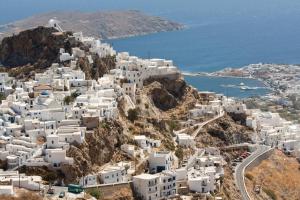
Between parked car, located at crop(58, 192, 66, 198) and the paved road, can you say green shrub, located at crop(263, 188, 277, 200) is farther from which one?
parked car, located at crop(58, 192, 66, 198)

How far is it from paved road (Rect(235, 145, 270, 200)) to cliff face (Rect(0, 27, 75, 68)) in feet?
54.0

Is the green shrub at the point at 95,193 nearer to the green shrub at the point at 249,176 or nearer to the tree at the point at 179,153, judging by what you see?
the tree at the point at 179,153

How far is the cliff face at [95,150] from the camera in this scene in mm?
37156

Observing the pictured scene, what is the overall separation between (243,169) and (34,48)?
20.0 meters

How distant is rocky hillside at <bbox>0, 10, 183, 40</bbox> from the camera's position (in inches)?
6836

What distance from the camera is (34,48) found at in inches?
2283

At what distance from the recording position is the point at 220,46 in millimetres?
154875

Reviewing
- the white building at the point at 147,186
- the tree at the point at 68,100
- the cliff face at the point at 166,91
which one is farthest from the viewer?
the cliff face at the point at 166,91

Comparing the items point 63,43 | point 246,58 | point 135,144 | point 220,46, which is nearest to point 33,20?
point 220,46

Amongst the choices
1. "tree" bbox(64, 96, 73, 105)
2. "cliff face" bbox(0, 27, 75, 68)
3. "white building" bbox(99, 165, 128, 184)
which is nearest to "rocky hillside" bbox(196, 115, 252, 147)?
"tree" bbox(64, 96, 73, 105)

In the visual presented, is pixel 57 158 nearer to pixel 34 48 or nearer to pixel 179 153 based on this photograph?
pixel 179 153

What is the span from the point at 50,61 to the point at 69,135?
1821 centimetres

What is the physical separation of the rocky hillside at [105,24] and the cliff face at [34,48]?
10638 centimetres

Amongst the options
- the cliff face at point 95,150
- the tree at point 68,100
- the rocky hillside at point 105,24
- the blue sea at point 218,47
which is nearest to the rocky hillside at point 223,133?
the cliff face at point 95,150
